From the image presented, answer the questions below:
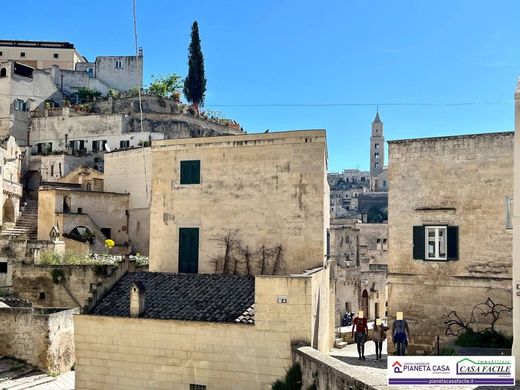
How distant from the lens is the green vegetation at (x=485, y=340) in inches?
693

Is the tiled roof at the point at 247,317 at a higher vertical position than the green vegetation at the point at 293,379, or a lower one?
higher

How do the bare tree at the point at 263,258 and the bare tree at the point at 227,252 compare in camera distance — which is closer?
the bare tree at the point at 263,258

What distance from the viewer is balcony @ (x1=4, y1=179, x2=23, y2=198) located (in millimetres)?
39938

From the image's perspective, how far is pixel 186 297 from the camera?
720 inches

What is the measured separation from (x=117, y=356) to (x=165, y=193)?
687 centimetres

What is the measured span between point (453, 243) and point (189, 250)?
386 inches

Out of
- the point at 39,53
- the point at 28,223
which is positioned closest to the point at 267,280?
the point at 28,223

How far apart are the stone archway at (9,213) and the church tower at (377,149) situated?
4250 inches

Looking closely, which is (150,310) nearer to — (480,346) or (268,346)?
(268,346)

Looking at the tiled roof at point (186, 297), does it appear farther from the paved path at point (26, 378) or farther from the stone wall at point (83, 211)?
the stone wall at point (83, 211)

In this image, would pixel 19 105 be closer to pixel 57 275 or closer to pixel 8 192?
pixel 8 192

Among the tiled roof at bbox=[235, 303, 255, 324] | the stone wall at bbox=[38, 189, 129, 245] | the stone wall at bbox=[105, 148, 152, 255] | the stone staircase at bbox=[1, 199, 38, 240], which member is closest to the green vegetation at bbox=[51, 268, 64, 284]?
the stone wall at bbox=[38, 189, 129, 245]

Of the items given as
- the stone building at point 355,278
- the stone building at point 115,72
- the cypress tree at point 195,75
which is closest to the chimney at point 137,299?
the stone building at point 355,278

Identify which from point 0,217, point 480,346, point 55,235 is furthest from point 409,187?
point 0,217
